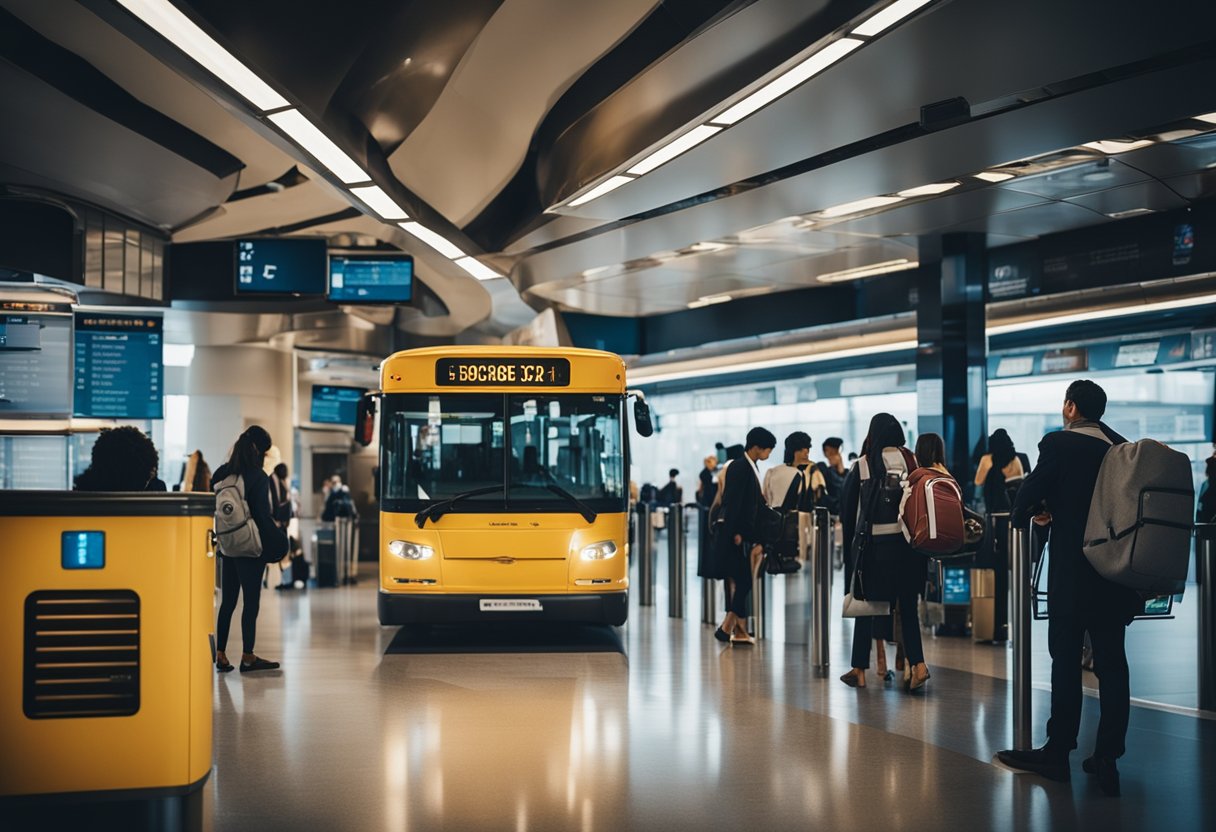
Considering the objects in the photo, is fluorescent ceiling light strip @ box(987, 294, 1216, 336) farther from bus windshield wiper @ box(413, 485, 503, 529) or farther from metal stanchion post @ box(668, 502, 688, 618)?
bus windshield wiper @ box(413, 485, 503, 529)

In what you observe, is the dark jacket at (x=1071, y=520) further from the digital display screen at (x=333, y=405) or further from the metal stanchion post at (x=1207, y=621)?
the digital display screen at (x=333, y=405)

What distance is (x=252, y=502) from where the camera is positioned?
29.6 ft

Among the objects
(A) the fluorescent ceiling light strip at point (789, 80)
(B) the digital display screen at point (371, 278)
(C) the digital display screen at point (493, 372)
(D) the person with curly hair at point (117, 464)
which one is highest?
(A) the fluorescent ceiling light strip at point (789, 80)

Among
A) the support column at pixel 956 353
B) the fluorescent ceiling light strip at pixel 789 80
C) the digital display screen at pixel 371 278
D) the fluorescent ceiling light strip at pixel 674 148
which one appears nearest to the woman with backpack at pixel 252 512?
the fluorescent ceiling light strip at pixel 674 148

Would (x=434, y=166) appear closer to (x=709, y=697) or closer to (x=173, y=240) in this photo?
(x=173, y=240)

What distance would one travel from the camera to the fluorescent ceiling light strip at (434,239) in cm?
1110

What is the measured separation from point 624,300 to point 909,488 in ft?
31.2

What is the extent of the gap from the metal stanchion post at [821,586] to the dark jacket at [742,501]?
1.13m

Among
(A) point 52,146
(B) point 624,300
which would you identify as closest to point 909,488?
(A) point 52,146

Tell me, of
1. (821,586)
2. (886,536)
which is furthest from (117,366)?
(886,536)

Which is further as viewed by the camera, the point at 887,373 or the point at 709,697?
the point at 887,373

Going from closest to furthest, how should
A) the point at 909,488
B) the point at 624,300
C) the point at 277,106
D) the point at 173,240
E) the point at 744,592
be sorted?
the point at 277,106 < the point at 909,488 < the point at 744,592 < the point at 173,240 < the point at 624,300

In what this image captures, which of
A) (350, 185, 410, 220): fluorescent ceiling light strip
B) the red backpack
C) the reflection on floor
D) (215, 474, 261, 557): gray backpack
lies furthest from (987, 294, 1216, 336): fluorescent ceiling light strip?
(215, 474, 261, 557): gray backpack

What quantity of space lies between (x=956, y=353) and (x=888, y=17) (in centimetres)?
647
